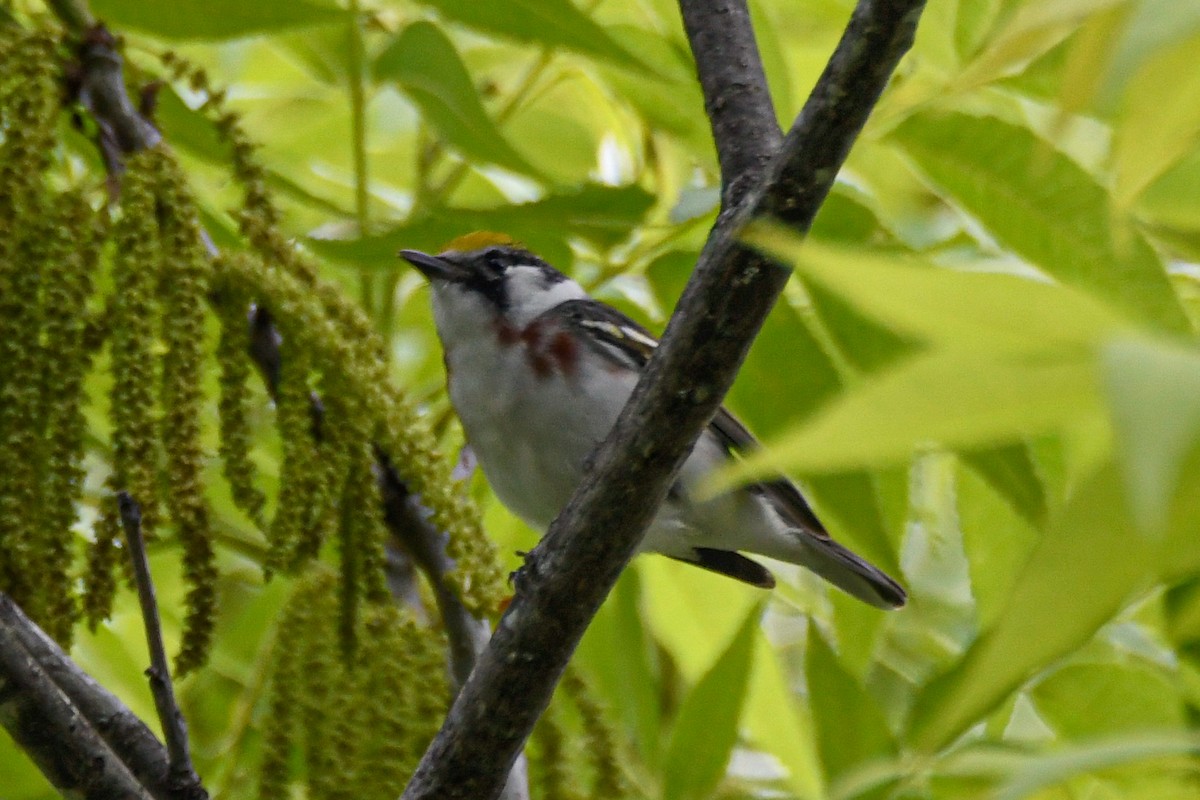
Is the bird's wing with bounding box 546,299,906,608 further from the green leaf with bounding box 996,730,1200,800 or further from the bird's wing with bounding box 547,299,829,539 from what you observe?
the green leaf with bounding box 996,730,1200,800

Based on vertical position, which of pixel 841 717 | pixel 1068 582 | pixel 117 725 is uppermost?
pixel 1068 582

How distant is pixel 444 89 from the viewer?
1.76m

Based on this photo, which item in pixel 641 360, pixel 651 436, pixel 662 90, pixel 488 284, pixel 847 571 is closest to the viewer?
pixel 651 436

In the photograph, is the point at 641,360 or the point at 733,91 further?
the point at 641,360

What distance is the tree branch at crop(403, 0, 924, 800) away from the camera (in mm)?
1163

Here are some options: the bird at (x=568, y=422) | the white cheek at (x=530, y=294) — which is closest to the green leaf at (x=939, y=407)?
the bird at (x=568, y=422)

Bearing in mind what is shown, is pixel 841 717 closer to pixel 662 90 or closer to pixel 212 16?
pixel 662 90

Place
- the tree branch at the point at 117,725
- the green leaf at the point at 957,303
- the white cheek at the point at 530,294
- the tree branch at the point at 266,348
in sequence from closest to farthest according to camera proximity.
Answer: the green leaf at the point at 957,303 < the tree branch at the point at 117,725 < the tree branch at the point at 266,348 < the white cheek at the point at 530,294

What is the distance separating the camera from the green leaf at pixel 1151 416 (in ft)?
1.38

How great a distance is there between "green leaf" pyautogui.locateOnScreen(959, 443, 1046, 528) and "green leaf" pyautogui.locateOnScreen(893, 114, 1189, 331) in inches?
8.3

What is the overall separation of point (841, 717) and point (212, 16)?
3.80ft

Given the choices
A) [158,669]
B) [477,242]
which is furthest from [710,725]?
[477,242]

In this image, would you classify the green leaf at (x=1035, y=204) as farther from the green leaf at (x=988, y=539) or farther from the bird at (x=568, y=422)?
the bird at (x=568, y=422)

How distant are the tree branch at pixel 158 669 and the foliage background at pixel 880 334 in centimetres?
10
